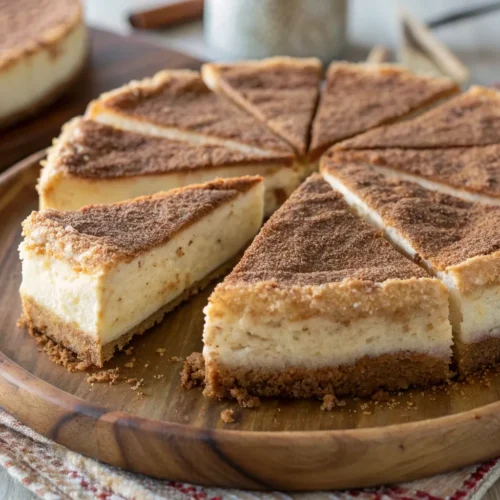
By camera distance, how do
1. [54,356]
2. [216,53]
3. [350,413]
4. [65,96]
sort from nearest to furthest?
[350,413] → [54,356] → [65,96] → [216,53]

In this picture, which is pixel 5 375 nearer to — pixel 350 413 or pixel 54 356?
pixel 54 356

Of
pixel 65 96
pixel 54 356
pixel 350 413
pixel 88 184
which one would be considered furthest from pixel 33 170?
pixel 350 413

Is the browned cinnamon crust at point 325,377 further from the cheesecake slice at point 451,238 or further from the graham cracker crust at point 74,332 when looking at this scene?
the graham cracker crust at point 74,332

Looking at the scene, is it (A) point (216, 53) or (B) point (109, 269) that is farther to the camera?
(A) point (216, 53)

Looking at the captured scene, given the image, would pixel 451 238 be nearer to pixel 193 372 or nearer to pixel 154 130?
pixel 193 372

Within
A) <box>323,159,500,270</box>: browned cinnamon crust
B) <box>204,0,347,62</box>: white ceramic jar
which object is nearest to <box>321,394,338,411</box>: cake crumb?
<box>323,159,500,270</box>: browned cinnamon crust

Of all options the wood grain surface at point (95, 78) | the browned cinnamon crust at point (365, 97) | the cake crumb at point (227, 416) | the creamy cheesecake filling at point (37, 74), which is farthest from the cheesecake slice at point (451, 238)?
the creamy cheesecake filling at point (37, 74)

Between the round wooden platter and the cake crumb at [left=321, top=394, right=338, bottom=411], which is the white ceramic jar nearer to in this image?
the round wooden platter
